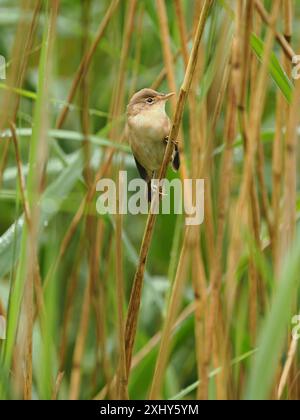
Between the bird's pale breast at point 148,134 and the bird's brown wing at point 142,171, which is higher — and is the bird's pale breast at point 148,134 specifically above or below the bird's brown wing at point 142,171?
above

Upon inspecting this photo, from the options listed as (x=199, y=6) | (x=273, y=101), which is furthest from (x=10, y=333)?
(x=273, y=101)

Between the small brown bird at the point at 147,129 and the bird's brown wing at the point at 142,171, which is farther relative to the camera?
the bird's brown wing at the point at 142,171

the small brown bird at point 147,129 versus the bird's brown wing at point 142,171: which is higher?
the small brown bird at point 147,129

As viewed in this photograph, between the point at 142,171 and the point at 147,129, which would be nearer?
the point at 147,129

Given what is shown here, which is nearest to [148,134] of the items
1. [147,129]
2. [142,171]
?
[147,129]

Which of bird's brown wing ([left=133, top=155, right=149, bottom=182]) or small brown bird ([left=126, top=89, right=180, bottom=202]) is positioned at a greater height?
small brown bird ([left=126, top=89, right=180, bottom=202])

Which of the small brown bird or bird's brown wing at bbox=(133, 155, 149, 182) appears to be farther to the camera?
bird's brown wing at bbox=(133, 155, 149, 182)

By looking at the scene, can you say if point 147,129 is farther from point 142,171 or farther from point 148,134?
point 142,171
